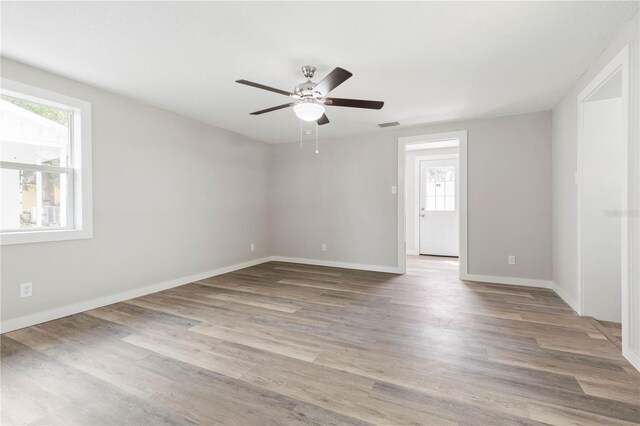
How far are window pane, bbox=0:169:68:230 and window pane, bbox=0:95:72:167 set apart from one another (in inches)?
5.9

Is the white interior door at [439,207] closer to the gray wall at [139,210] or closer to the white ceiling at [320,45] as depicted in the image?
the white ceiling at [320,45]

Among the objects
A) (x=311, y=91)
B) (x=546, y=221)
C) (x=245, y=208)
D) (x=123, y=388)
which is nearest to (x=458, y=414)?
(x=123, y=388)

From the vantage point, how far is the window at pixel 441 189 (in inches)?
256

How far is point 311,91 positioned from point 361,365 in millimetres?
2181

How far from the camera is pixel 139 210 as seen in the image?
3586 mm

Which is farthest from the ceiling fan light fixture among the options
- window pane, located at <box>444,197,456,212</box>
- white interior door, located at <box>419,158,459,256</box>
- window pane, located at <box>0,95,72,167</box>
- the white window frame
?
window pane, located at <box>444,197,456,212</box>

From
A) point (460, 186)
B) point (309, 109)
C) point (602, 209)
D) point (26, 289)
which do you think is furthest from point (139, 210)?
point (602, 209)

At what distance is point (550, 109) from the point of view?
3830 millimetres

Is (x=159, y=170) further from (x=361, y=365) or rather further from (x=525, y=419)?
(x=525, y=419)

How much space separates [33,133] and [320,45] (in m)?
2.91

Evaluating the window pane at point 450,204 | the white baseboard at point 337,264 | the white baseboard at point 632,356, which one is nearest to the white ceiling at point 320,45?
the white baseboard at point 632,356

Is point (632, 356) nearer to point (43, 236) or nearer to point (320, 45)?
point (320, 45)

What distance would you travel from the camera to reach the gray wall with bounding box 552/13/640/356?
76.9 inches

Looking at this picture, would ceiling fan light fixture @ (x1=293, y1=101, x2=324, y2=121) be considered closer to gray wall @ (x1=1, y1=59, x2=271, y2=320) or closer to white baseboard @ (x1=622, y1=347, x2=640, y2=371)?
gray wall @ (x1=1, y1=59, x2=271, y2=320)
